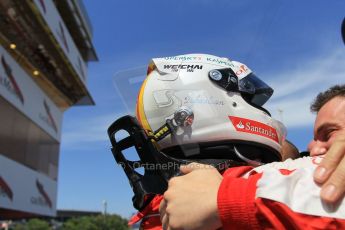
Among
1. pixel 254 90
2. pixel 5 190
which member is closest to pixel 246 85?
pixel 254 90

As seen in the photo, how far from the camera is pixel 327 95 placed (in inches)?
69.9

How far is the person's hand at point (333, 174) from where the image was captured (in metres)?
0.85

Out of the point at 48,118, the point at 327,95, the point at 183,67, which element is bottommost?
the point at 327,95

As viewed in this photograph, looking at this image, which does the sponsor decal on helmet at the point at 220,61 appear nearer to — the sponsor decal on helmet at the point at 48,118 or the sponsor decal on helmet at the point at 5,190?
the sponsor decal on helmet at the point at 5,190

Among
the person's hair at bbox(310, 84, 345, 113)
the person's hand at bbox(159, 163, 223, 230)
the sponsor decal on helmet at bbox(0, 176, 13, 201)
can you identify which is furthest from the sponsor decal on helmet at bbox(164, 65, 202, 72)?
the sponsor decal on helmet at bbox(0, 176, 13, 201)

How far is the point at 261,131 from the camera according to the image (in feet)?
5.45

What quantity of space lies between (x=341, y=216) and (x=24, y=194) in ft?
64.5

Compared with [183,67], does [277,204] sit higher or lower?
lower

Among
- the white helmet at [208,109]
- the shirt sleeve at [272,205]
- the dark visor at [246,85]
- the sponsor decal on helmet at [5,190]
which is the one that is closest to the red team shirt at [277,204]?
the shirt sleeve at [272,205]

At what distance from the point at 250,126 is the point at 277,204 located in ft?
2.51

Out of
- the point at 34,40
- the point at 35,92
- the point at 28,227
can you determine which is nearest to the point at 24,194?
the point at 35,92

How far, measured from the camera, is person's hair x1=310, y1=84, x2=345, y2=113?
165 centimetres

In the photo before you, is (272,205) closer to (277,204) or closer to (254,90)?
(277,204)

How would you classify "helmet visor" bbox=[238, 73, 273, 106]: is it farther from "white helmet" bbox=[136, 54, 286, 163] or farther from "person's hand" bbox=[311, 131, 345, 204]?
"person's hand" bbox=[311, 131, 345, 204]
